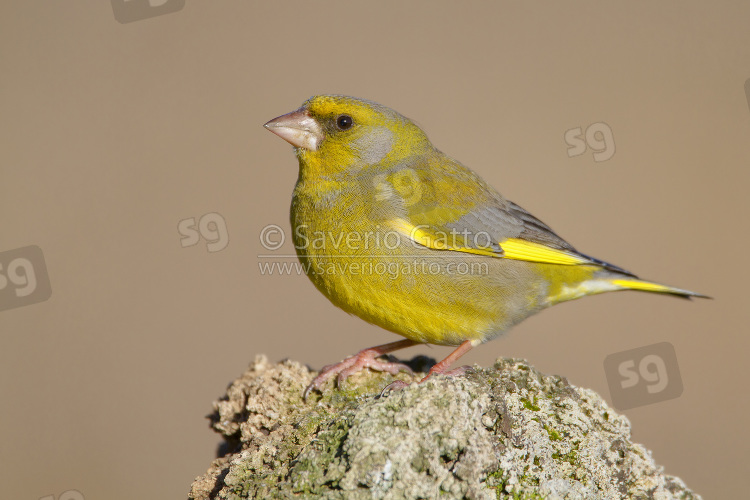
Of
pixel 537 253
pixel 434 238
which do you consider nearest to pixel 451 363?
pixel 434 238

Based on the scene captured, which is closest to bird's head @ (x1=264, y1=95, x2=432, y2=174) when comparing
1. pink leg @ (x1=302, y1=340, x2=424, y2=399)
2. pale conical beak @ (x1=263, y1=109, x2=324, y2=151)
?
pale conical beak @ (x1=263, y1=109, x2=324, y2=151)

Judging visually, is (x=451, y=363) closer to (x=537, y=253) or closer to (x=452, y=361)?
(x=452, y=361)

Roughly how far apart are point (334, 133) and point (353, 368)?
1.66 m

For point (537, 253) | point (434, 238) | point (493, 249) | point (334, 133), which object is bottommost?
point (537, 253)

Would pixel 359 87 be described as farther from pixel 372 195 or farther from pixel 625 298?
pixel 372 195

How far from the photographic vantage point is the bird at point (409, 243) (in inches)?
185

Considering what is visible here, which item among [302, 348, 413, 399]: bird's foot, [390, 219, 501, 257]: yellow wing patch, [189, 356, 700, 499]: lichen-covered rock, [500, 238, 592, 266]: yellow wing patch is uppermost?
[390, 219, 501, 257]: yellow wing patch

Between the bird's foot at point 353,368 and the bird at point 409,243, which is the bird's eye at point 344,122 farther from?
the bird's foot at point 353,368

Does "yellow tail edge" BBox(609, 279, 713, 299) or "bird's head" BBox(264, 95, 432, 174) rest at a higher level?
"bird's head" BBox(264, 95, 432, 174)

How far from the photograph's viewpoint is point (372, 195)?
4941 millimetres

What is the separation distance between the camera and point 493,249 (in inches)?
203

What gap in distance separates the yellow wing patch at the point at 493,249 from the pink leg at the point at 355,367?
2.64ft

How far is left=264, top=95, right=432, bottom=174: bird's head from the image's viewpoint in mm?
5211

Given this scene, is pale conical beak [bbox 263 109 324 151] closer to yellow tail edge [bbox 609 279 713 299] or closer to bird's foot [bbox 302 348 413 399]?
bird's foot [bbox 302 348 413 399]
